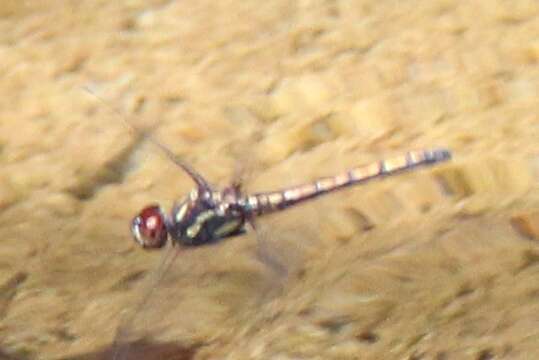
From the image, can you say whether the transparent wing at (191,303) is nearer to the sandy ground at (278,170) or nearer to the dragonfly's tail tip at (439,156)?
the sandy ground at (278,170)

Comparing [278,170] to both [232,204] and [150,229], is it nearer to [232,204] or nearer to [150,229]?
[232,204]

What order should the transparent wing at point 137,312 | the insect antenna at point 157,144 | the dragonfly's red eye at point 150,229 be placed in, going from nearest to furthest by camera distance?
the transparent wing at point 137,312 < the dragonfly's red eye at point 150,229 < the insect antenna at point 157,144

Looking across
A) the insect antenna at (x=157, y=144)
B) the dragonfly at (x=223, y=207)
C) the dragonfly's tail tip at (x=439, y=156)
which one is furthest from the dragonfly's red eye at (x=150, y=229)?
the dragonfly's tail tip at (x=439, y=156)

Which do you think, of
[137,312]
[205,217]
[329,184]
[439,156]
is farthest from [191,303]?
[439,156]

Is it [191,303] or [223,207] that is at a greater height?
[223,207]

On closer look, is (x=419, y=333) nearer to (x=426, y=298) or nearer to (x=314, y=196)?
(x=426, y=298)

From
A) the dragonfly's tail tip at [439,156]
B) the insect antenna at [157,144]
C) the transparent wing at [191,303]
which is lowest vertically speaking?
the transparent wing at [191,303]

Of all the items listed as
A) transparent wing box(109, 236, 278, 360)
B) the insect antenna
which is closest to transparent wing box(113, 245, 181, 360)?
transparent wing box(109, 236, 278, 360)

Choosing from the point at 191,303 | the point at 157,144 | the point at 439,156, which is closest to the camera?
the point at 191,303
